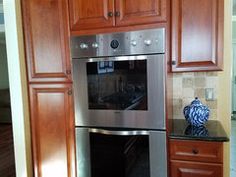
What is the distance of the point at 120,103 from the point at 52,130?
0.66 metres

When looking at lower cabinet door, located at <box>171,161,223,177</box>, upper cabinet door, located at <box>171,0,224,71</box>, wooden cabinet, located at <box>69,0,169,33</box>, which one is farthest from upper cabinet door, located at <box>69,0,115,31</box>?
lower cabinet door, located at <box>171,161,223,177</box>

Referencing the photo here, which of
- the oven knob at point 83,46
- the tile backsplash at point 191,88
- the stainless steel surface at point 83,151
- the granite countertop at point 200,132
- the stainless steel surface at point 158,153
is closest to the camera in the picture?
the granite countertop at point 200,132

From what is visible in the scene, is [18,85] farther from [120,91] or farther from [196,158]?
[196,158]

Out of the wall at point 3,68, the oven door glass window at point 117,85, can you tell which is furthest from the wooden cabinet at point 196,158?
the wall at point 3,68

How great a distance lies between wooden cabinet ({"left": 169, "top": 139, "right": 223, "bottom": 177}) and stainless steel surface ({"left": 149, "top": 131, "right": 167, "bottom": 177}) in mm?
52

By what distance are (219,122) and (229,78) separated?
391 mm

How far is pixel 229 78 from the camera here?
77.2 inches

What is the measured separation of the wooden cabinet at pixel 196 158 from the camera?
5.16 ft

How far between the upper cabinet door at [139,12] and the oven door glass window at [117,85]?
11.8 inches

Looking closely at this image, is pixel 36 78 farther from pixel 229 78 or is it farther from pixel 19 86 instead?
pixel 229 78

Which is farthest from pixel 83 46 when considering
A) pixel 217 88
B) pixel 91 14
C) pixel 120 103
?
pixel 217 88

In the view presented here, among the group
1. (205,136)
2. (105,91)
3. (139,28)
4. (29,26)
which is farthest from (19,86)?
(205,136)

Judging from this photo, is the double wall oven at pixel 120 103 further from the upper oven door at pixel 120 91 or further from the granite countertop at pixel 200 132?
the granite countertop at pixel 200 132

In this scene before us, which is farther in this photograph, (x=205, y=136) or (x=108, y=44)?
(x=108, y=44)
